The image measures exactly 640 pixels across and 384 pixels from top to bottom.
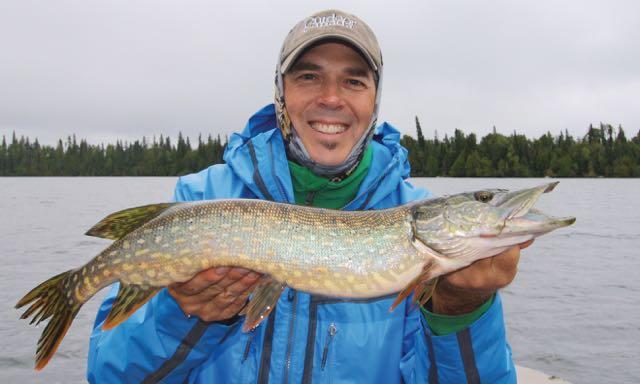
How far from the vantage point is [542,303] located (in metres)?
9.48

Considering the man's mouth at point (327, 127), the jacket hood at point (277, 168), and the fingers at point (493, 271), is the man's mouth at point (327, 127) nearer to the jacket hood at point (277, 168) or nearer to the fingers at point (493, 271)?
the jacket hood at point (277, 168)

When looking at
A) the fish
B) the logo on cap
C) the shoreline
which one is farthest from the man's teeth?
the shoreline

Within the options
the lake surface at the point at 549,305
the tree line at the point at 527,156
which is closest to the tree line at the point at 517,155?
the tree line at the point at 527,156

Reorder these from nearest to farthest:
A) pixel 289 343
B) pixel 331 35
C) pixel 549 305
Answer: pixel 289 343
pixel 331 35
pixel 549 305

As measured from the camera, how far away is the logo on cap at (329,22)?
3160 mm

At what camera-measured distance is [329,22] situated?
3180 mm

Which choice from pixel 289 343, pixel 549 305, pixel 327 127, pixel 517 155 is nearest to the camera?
pixel 289 343

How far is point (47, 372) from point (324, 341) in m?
5.19

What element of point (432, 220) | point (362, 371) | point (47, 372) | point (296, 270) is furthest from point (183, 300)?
point (47, 372)

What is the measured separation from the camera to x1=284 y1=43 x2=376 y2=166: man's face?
3148mm

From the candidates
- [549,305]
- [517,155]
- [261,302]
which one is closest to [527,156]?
[517,155]

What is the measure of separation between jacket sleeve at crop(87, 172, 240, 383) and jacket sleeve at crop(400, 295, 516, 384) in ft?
3.08

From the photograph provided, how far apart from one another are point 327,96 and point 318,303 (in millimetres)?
1137

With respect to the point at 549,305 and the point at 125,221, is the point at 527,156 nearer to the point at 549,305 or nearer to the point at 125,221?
the point at 549,305
